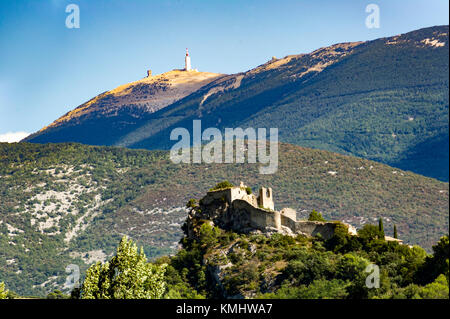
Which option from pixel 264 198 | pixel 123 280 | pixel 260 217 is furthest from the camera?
pixel 264 198

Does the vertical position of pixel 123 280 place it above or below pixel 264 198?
below

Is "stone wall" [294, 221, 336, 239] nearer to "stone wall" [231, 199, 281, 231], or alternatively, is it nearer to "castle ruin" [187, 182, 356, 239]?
"castle ruin" [187, 182, 356, 239]

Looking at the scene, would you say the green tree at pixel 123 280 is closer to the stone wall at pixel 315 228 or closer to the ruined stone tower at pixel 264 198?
the stone wall at pixel 315 228

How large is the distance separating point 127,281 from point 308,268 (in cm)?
2312

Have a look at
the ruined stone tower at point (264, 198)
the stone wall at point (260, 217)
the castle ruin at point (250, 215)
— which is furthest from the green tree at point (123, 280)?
the ruined stone tower at point (264, 198)

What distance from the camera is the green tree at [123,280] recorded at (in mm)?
42469

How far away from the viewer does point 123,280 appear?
42.8 metres

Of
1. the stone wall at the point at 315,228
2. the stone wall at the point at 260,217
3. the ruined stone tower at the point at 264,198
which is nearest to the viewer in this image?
the stone wall at the point at 315,228

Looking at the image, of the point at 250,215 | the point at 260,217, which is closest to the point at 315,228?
the point at 260,217

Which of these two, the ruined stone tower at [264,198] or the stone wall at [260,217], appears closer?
the stone wall at [260,217]

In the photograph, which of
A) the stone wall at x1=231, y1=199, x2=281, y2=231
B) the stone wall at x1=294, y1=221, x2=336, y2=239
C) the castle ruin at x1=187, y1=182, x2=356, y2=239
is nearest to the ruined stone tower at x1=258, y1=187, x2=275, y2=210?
the castle ruin at x1=187, y1=182, x2=356, y2=239

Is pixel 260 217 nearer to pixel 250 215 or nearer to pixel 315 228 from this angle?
pixel 250 215
